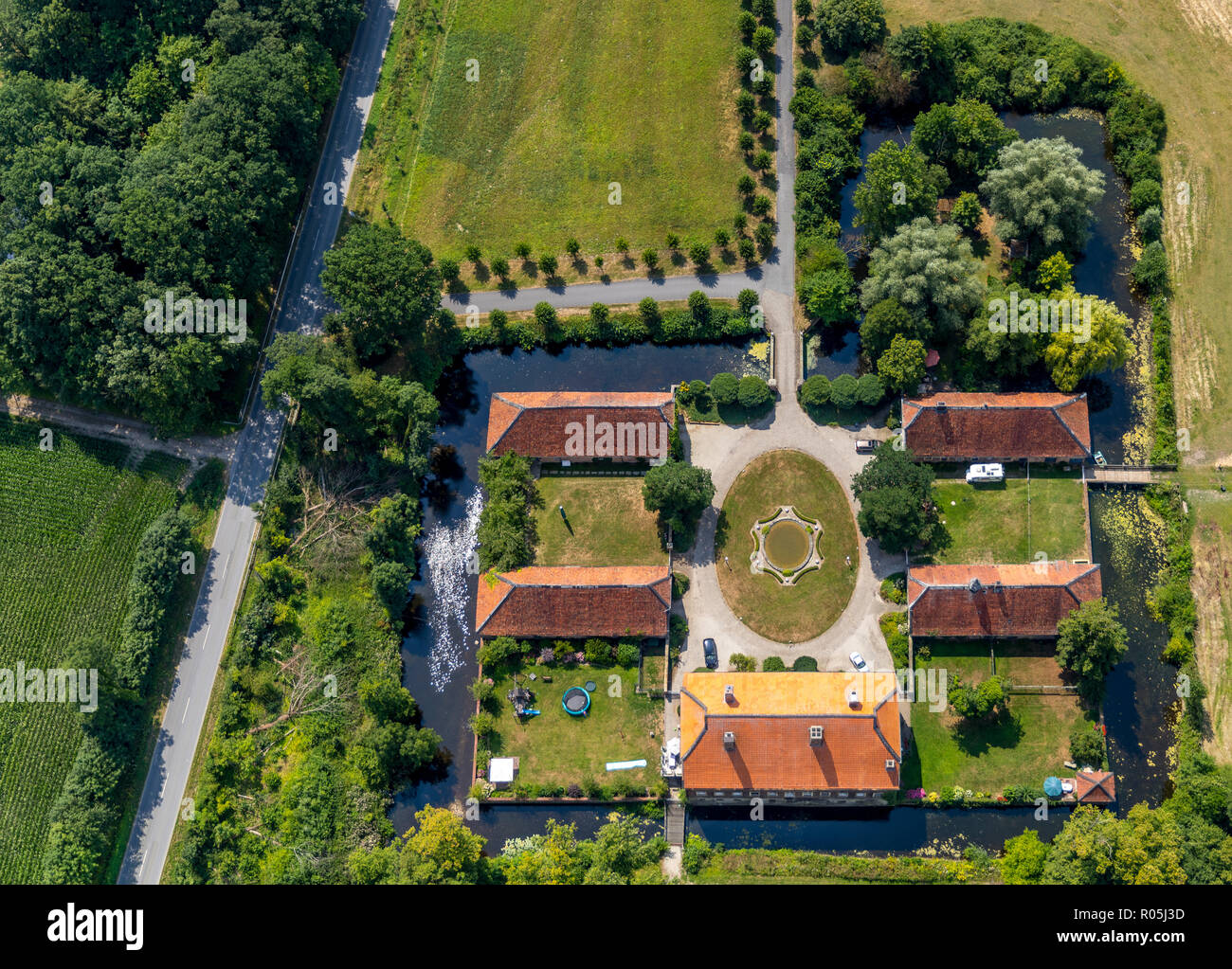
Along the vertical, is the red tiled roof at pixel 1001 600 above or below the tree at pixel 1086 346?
below

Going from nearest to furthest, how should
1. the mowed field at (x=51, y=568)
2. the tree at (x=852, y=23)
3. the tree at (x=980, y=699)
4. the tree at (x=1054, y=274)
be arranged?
the tree at (x=980, y=699) < the mowed field at (x=51, y=568) < the tree at (x=1054, y=274) < the tree at (x=852, y=23)

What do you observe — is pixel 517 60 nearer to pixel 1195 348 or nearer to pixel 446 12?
pixel 446 12

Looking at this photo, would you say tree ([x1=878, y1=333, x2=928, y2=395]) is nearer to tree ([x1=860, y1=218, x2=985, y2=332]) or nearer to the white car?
tree ([x1=860, y1=218, x2=985, y2=332])

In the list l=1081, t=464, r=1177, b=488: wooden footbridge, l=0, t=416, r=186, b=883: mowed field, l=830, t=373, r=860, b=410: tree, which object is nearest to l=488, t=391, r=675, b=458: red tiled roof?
l=830, t=373, r=860, b=410: tree

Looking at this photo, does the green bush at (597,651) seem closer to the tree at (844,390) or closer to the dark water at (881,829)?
the dark water at (881,829)

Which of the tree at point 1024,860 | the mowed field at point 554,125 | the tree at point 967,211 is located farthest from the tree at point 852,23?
the tree at point 1024,860

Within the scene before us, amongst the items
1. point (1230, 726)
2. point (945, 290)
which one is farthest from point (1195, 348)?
point (1230, 726)

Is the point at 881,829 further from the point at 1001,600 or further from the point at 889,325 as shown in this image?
the point at 889,325
